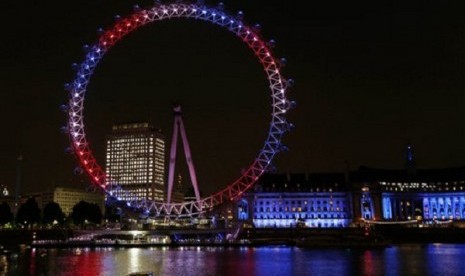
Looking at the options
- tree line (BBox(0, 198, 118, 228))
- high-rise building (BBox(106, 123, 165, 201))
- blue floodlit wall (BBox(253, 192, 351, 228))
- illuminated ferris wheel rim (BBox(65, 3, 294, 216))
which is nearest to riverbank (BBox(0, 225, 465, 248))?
tree line (BBox(0, 198, 118, 228))

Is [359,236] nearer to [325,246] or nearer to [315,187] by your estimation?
[325,246]

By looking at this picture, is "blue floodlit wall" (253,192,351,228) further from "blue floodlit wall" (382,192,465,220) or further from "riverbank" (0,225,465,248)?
"riverbank" (0,225,465,248)

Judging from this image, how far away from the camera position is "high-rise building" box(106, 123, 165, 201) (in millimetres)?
164125

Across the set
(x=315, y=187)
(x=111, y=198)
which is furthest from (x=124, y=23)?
(x=315, y=187)

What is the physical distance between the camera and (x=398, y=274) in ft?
123

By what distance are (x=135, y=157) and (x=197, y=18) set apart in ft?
378

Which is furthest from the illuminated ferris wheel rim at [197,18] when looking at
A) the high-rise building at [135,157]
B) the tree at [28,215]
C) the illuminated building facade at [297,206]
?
the high-rise building at [135,157]

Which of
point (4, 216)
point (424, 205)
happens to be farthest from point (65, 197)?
point (424, 205)

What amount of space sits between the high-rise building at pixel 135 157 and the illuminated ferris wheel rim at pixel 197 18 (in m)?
102

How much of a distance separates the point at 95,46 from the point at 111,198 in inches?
761

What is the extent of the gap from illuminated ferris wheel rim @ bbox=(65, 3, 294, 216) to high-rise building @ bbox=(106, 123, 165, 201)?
4027 inches

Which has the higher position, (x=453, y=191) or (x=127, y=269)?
(x=453, y=191)

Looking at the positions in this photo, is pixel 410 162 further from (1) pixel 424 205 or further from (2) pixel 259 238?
(2) pixel 259 238

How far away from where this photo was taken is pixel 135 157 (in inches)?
6491
